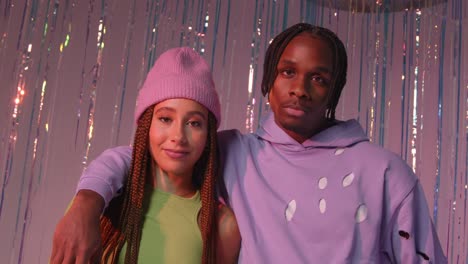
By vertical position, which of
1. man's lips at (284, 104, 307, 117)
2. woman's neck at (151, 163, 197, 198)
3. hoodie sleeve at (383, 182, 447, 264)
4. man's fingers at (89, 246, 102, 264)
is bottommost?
man's fingers at (89, 246, 102, 264)

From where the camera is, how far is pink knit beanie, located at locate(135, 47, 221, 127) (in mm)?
1113

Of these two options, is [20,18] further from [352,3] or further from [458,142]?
[458,142]

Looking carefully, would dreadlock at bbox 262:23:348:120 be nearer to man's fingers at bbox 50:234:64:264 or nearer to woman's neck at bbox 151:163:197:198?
woman's neck at bbox 151:163:197:198

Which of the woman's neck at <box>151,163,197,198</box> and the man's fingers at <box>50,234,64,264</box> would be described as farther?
the woman's neck at <box>151,163,197,198</box>

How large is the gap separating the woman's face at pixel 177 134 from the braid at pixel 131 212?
2 centimetres

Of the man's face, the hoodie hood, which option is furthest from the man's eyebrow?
the hoodie hood

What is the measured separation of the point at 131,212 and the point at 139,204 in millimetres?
18

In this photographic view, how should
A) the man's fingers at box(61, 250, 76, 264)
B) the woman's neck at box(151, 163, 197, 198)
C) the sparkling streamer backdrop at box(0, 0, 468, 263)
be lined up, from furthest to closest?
1. the sparkling streamer backdrop at box(0, 0, 468, 263)
2. the woman's neck at box(151, 163, 197, 198)
3. the man's fingers at box(61, 250, 76, 264)

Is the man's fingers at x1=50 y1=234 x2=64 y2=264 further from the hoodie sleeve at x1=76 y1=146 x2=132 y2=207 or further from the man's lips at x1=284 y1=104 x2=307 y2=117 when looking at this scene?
the man's lips at x1=284 y1=104 x2=307 y2=117

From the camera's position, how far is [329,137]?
3.93 feet

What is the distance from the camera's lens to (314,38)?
120cm

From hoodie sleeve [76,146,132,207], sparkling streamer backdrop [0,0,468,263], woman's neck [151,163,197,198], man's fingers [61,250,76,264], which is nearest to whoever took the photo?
man's fingers [61,250,76,264]

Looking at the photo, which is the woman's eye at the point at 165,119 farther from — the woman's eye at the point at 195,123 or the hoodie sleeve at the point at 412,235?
the hoodie sleeve at the point at 412,235

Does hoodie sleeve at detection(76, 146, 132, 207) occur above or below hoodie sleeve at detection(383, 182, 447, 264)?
above
